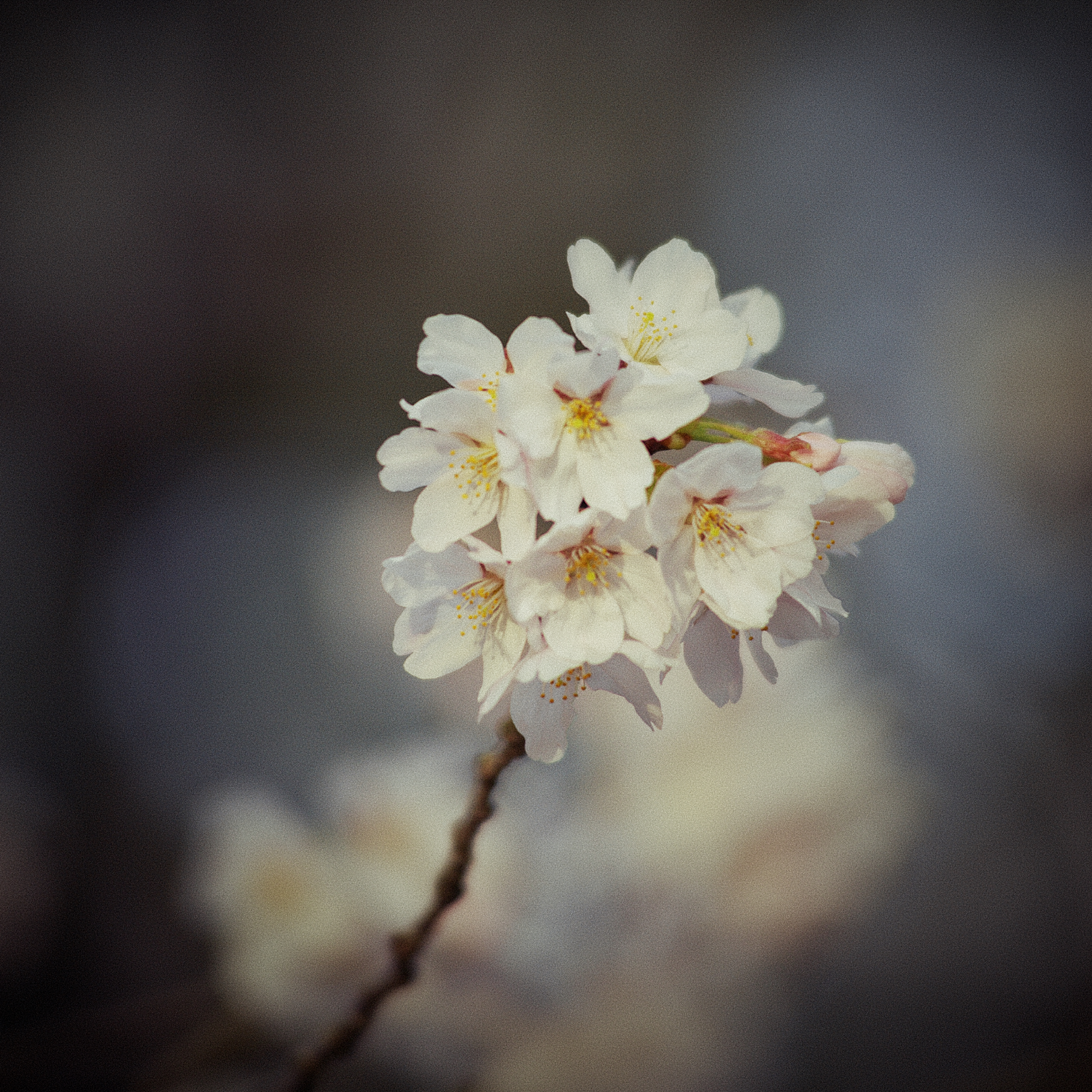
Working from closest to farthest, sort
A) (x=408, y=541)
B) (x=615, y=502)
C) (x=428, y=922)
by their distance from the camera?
(x=615, y=502) < (x=428, y=922) < (x=408, y=541)

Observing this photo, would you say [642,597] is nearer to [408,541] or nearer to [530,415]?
[530,415]

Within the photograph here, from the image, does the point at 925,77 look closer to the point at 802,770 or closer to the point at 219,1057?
the point at 802,770

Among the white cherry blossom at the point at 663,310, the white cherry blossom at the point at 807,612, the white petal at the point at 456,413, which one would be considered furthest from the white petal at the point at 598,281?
the white cherry blossom at the point at 807,612

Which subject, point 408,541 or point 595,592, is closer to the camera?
point 595,592

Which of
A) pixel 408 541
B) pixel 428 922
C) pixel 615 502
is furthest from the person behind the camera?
pixel 408 541

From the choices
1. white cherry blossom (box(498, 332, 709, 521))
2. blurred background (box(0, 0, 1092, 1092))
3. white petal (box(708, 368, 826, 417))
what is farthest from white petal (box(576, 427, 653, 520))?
blurred background (box(0, 0, 1092, 1092))

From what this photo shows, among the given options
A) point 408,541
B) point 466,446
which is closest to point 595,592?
point 466,446

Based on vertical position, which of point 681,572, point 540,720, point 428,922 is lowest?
point 428,922

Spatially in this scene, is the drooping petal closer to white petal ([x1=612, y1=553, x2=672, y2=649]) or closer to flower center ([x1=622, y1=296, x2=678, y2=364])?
white petal ([x1=612, y1=553, x2=672, y2=649])
